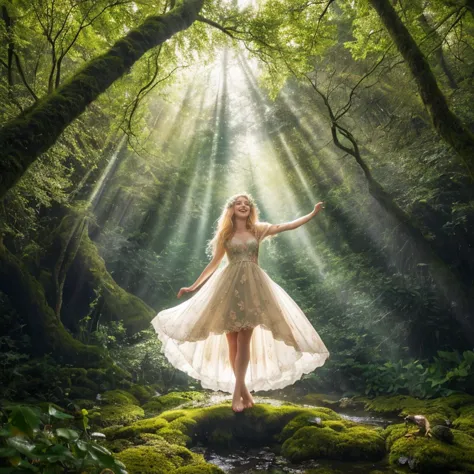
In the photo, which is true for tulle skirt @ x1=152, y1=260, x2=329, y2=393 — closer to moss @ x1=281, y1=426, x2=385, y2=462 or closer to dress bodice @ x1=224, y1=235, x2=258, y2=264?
dress bodice @ x1=224, y1=235, x2=258, y2=264

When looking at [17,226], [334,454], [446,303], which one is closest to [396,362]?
[446,303]

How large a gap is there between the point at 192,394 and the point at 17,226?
16.0 ft

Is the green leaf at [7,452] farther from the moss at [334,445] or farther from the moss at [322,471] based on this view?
the moss at [334,445]

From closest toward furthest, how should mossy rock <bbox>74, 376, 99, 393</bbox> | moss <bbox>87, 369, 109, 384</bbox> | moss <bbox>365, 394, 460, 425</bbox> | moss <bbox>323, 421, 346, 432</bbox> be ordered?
moss <bbox>323, 421, 346, 432</bbox> < moss <bbox>365, 394, 460, 425</bbox> < mossy rock <bbox>74, 376, 99, 393</bbox> < moss <bbox>87, 369, 109, 384</bbox>

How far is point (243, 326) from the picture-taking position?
400 cm

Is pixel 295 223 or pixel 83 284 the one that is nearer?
pixel 295 223

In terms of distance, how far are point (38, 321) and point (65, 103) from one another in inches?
199

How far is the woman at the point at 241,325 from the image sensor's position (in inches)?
161

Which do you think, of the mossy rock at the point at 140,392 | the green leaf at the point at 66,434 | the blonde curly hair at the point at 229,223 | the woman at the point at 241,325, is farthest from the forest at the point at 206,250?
the blonde curly hair at the point at 229,223

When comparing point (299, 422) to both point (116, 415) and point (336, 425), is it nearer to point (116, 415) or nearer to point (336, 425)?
point (336, 425)

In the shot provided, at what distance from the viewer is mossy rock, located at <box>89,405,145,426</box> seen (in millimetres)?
4715

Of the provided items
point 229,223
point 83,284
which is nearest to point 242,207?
point 229,223

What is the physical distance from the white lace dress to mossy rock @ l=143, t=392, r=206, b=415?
1.34m

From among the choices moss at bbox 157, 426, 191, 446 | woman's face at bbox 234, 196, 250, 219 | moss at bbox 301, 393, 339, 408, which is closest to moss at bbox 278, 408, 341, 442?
moss at bbox 157, 426, 191, 446
